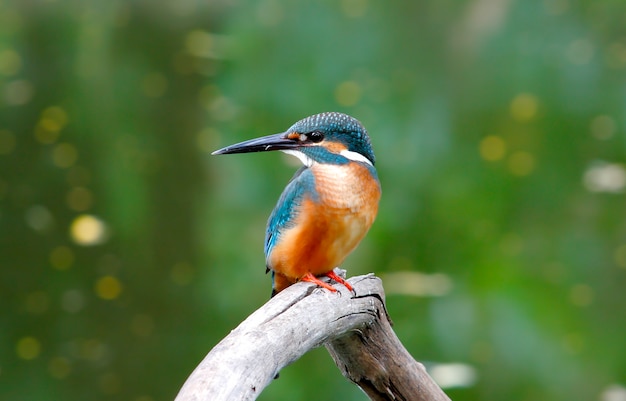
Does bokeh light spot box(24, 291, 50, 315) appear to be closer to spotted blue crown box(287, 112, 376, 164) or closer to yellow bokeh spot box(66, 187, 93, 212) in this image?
yellow bokeh spot box(66, 187, 93, 212)

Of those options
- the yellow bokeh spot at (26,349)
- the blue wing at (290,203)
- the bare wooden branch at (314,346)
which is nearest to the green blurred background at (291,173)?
the yellow bokeh spot at (26,349)

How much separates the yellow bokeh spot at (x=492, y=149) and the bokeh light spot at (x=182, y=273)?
1045 millimetres

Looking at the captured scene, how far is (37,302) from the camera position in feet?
9.25

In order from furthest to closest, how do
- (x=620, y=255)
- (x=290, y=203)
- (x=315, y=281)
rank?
(x=620, y=255) → (x=290, y=203) → (x=315, y=281)

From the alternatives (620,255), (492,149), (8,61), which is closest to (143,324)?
(8,61)

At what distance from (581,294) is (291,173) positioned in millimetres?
1037

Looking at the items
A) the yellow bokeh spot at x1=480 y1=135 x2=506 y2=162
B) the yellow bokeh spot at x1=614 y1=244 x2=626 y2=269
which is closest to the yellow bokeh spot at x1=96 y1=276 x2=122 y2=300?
the yellow bokeh spot at x1=480 y1=135 x2=506 y2=162

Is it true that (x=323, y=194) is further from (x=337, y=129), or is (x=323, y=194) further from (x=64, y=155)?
(x=64, y=155)

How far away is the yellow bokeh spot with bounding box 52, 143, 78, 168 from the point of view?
2809 mm

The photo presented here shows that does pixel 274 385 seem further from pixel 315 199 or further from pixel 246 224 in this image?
pixel 315 199

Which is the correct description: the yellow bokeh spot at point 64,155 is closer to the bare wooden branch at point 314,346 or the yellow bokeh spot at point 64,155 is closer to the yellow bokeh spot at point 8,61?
the yellow bokeh spot at point 8,61

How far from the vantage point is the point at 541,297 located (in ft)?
9.09

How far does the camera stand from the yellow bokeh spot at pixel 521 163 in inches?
109

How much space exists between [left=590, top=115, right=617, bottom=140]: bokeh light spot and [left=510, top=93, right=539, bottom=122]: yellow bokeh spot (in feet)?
0.64
